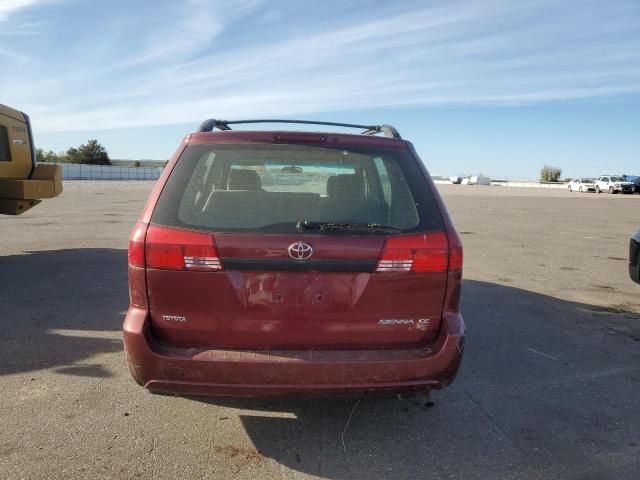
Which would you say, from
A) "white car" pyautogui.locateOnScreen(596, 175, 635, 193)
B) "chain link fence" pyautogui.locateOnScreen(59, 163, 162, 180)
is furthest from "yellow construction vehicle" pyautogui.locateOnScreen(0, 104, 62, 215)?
"white car" pyautogui.locateOnScreen(596, 175, 635, 193)

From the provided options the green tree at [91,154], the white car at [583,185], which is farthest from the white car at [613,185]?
the green tree at [91,154]

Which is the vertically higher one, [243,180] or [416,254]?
[243,180]

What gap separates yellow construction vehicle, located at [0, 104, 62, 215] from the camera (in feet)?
28.6

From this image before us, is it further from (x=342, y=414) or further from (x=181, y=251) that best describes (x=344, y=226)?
(x=342, y=414)

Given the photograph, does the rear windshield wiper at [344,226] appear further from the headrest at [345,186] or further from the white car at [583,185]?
the white car at [583,185]

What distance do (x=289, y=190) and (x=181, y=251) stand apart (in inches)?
28.7

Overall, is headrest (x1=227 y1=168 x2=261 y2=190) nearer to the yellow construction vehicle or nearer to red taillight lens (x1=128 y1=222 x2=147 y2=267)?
red taillight lens (x1=128 y1=222 x2=147 y2=267)

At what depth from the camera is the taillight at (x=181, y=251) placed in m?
2.93

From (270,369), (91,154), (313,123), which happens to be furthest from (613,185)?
(91,154)

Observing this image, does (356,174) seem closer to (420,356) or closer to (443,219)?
(443,219)

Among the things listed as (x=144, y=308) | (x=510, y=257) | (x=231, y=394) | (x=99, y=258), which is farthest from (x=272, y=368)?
(x=510, y=257)

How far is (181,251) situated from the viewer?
2943 mm

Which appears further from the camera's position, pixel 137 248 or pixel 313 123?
pixel 313 123

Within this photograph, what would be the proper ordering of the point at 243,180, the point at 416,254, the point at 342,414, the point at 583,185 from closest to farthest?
the point at 416,254, the point at 243,180, the point at 342,414, the point at 583,185
